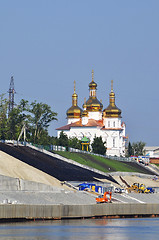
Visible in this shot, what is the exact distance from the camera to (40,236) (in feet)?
202

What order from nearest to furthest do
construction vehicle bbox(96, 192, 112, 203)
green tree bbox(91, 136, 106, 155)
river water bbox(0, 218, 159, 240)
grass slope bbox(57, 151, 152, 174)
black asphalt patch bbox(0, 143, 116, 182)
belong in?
river water bbox(0, 218, 159, 240)
construction vehicle bbox(96, 192, 112, 203)
black asphalt patch bbox(0, 143, 116, 182)
grass slope bbox(57, 151, 152, 174)
green tree bbox(91, 136, 106, 155)

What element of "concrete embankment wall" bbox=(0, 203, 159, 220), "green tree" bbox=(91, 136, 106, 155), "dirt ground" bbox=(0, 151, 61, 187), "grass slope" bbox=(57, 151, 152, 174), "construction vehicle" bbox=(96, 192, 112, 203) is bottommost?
"concrete embankment wall" bbox=(0, 203, 159, 220)

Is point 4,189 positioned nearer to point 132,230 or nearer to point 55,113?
point 132,230

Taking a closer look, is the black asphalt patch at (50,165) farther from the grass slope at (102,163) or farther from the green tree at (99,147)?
the green tree at (99,147)

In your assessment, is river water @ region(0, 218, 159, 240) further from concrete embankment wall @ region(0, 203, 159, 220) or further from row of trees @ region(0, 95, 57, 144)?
row of trees @ region(0, 95, 57, 144)

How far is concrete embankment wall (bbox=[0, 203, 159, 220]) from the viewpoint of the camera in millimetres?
70625

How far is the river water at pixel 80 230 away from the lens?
203 ft

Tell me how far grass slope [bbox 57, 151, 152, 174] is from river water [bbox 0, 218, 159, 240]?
2512 inches

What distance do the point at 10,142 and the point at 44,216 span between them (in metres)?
54.7

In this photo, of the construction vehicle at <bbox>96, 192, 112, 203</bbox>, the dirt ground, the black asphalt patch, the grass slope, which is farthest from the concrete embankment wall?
the grass slope

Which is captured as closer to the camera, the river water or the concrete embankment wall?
the river water

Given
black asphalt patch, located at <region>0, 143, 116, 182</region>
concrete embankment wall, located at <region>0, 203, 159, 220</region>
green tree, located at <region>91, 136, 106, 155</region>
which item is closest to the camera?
concrete embankment wall, located at <region>0, 203, 159, 220</region>

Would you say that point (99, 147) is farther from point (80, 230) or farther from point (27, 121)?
point (80, 230)

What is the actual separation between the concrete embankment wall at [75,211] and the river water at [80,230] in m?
1.23
